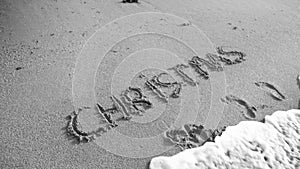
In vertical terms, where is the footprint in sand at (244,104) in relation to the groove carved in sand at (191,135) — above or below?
above

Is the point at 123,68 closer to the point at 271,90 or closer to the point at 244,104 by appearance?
the point at 244,104

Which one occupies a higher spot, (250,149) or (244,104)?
(244,104)

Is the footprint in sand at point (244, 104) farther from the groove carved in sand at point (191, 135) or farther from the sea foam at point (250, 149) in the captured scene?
the groove carved in sand at point (191, 135)

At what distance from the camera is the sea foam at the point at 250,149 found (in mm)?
1843

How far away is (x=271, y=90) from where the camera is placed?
7.77ft

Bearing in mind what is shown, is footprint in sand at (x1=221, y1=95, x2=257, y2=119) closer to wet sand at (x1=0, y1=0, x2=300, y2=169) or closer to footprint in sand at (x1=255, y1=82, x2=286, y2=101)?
wet sand at (x1=0, y1=0, x2=300, y2=169)

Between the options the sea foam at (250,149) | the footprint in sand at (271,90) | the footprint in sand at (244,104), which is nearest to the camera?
the sea foam at (250,149)

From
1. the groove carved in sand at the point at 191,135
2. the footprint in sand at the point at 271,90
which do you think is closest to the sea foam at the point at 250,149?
the groove carved in sand at the point at 191,135

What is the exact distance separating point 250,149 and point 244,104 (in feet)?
1.26

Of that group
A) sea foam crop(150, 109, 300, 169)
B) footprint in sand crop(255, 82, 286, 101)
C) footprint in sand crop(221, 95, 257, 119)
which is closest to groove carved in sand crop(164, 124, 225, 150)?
Answer: sea foam crop(150, 109, 300, 169)

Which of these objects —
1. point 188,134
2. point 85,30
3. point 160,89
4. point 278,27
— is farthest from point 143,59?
point 278,27

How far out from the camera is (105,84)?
7.54 feet

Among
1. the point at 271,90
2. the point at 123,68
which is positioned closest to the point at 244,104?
the point at 271,90

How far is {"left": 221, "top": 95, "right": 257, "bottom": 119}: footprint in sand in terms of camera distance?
85.0 inches
